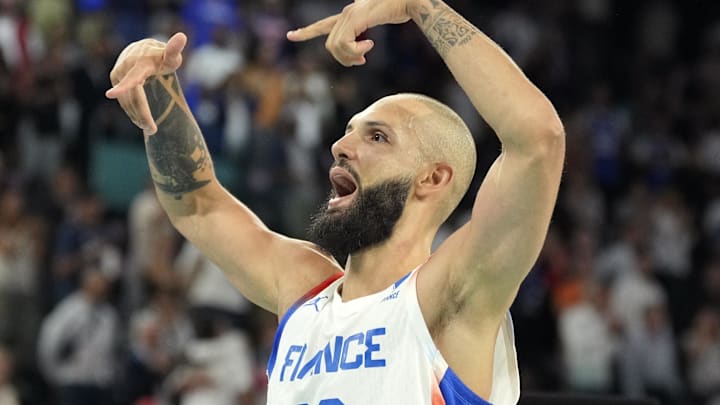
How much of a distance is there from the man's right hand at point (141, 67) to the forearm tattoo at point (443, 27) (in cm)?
92

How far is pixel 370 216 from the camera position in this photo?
448cm

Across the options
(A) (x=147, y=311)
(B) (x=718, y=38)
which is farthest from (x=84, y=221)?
(B) (x=718, y=38)

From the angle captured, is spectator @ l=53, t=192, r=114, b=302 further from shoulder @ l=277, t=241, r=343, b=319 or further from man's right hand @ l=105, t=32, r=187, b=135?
man's right hand @ l=105, t=32, r=187, b=135

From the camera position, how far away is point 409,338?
408 cm

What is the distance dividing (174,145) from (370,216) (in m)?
1.03

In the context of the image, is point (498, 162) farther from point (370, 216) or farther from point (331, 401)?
point (331, 401)

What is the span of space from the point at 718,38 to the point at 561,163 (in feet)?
53.2

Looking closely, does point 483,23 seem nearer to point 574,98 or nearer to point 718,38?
point 574,98

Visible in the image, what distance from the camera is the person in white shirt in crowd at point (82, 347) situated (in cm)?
1043

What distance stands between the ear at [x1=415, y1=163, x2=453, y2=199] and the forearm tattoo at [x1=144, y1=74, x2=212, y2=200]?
106 centimetres

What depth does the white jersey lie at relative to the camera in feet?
13.2

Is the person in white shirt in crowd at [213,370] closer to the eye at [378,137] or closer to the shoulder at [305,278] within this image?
the shoulder at [305,278]

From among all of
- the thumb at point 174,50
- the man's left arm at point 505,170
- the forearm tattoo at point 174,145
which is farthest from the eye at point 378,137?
the forearm tattoo at point 174,145

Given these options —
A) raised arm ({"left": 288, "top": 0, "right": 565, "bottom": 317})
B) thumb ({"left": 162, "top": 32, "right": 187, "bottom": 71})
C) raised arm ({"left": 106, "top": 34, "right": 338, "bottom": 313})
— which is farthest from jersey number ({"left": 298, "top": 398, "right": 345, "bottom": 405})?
thumb ({"left": 162, "top": 32, "right": 187, "bottom": 71})
